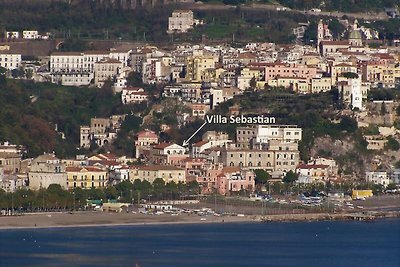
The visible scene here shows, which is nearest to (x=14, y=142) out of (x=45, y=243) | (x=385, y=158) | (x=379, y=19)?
(x=385, y=158)

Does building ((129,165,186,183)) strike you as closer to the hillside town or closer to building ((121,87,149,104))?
the hillside town

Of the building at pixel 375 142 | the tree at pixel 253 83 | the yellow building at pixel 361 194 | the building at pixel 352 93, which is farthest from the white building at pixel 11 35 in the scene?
the yellow building at pixel 361 194

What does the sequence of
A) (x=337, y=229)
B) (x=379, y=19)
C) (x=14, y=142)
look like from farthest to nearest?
(x=379, y=19)
(x=14, y=142)
(x=337, y=229)

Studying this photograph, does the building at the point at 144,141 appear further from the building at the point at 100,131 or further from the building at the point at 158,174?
the building at the point at 158,174

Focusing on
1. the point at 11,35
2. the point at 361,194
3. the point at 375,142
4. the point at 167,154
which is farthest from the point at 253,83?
the point at 11,35

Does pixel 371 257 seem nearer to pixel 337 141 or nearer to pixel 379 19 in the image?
pixel 337 141

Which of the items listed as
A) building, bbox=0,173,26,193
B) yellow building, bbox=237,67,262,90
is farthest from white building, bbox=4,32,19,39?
building, bbox=0,173,26,193
